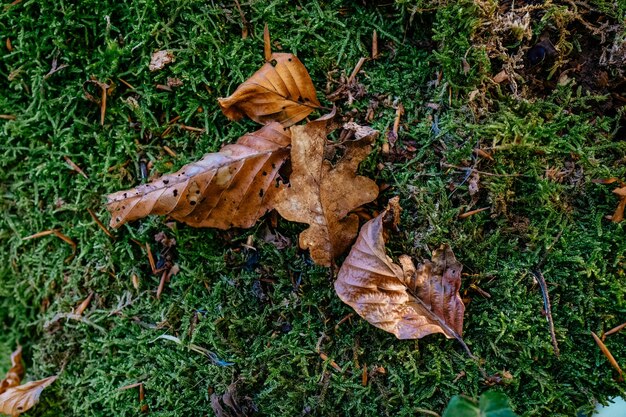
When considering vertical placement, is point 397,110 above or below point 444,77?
below

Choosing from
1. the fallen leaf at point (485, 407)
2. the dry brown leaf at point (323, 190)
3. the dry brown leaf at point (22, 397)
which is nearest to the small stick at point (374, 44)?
the dry brown leaf at point (323, 190)

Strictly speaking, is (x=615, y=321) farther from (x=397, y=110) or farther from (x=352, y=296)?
(x=397, y=110)

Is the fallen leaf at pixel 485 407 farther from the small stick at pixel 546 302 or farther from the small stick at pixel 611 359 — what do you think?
the small stick at pixel 611 359

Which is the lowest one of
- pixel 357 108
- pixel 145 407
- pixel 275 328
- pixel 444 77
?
pixel 145 407

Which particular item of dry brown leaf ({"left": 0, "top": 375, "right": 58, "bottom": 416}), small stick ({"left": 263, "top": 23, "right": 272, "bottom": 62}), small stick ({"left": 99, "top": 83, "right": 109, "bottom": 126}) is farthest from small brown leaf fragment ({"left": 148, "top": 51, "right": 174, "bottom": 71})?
dry brown leaf ({"left": 0, "top": 375, "right": 58, "bottom": 416})

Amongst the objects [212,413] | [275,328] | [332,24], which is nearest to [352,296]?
[275,328]

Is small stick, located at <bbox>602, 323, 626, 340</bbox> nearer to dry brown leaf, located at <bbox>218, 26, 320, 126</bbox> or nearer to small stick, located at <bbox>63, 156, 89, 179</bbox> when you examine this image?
dry brown leaf, located at <bbox>218, 26, 320, 126</bbox>
